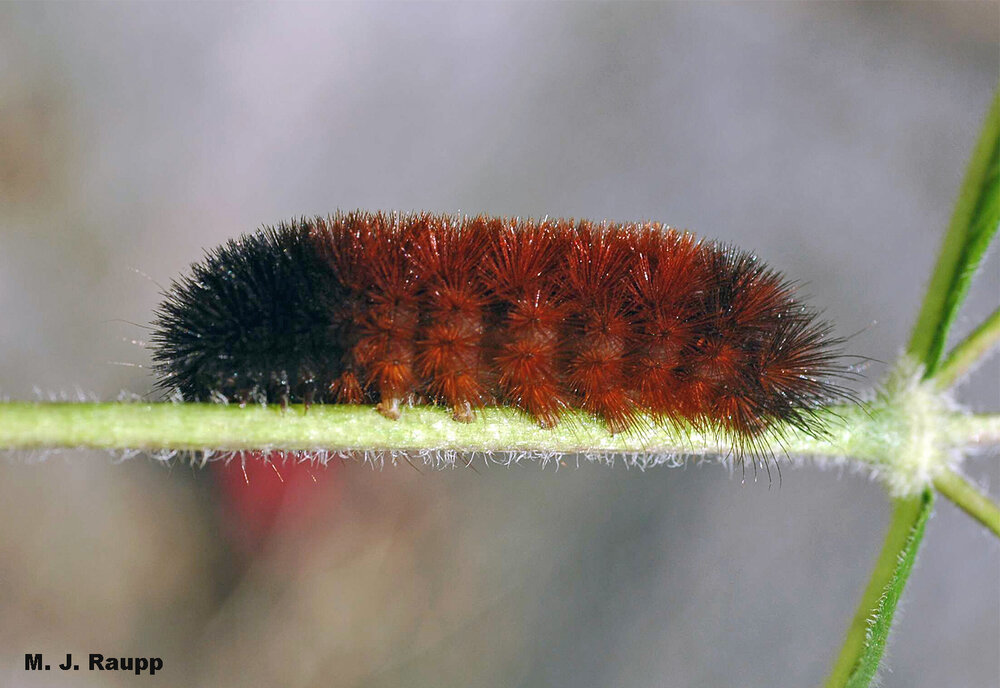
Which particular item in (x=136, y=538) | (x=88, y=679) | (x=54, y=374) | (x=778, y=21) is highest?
(x=778, y=21)

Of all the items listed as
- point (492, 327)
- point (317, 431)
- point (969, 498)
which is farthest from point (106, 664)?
point (969, 498)

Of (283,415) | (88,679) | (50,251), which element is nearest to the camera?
(283,415)

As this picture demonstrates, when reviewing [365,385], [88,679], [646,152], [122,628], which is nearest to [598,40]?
[646,152]

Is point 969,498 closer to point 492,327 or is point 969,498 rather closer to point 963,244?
point 963,244

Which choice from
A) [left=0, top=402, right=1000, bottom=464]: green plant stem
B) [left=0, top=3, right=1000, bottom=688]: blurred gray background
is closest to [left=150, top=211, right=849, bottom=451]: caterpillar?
[left=0, top=402, right=1000, bottom=464]: green plant stem

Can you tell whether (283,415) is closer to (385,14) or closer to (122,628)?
(122,628)

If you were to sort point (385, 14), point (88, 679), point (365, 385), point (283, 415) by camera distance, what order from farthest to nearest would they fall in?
point (385, 14)
point (88, 679)
point (365, 385)
point (283, 415)
